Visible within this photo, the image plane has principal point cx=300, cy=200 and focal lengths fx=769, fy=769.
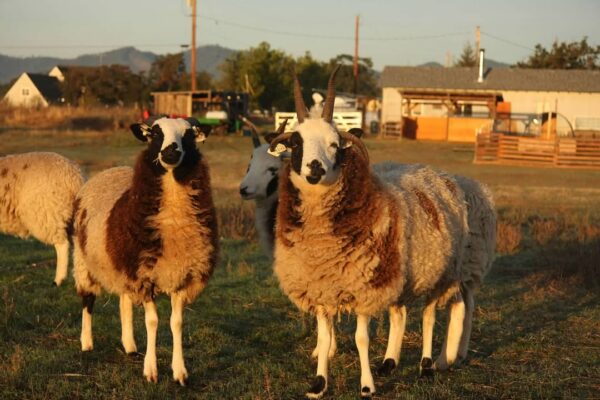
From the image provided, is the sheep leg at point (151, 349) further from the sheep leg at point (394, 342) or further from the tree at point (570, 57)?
the tree at point (570, 57)

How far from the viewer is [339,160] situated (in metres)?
6.43

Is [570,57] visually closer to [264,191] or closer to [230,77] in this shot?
[230,77]

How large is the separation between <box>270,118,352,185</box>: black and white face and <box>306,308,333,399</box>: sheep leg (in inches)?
46.7

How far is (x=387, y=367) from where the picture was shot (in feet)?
23.1

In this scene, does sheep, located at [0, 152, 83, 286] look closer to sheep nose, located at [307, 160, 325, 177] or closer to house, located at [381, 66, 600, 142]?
sheep nose, located at [307, 160, 325, 177]

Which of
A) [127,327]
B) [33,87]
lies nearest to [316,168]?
[127,327]

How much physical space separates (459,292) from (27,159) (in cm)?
681

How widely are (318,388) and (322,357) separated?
258mm

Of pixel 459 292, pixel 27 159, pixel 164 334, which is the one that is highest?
pixel 27 159

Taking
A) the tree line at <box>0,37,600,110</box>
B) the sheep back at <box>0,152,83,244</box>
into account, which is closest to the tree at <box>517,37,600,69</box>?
the tree line at <box>0,37,600,110</box>

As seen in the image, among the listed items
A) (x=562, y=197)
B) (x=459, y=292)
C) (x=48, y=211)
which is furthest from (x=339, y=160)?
(x=562, y=197)

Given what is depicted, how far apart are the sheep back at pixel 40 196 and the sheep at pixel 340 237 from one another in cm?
507

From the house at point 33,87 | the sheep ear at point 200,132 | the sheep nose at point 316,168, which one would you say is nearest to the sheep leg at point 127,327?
the sheep ear at point 200,132

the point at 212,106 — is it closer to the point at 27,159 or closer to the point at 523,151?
the point at 523,151
